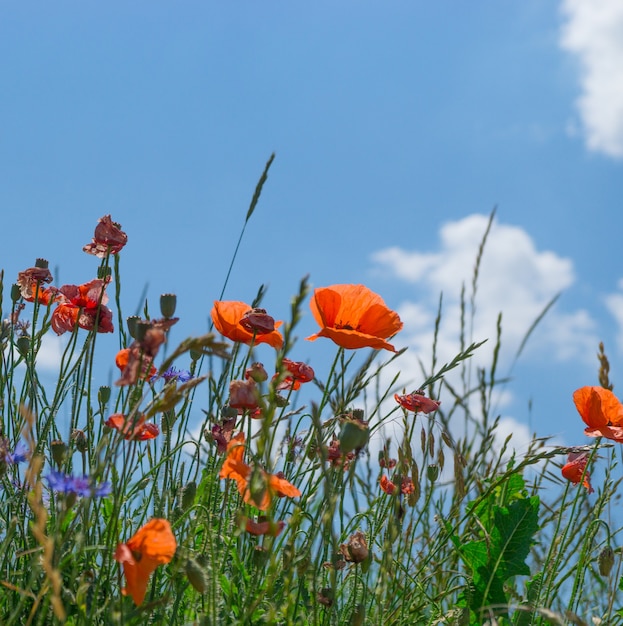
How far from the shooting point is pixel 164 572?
1.95m

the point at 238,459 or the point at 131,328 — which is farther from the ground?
the point at 131,328

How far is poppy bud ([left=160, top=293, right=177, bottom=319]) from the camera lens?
4.69 feet

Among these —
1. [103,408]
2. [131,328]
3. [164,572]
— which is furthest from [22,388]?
[131,328]

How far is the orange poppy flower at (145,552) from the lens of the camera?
127cm

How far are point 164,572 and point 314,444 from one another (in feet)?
1.52

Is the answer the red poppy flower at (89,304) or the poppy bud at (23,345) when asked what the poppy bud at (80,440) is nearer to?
the red poppy flower at (89,304)

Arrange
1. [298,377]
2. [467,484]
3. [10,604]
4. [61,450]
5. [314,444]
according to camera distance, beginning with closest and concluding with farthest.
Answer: [61,450]
[10,604]
[314,444]
[298,377]
[467,484]

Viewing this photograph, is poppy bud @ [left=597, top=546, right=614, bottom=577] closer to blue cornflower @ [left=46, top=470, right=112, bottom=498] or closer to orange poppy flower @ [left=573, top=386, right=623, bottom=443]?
orange poppy flower @ [left=573, top=386, right=623, bottom=443]

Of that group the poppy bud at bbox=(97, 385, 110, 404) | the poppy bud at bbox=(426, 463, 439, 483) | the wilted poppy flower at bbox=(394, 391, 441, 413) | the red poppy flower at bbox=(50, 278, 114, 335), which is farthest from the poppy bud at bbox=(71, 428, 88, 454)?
the poppy bud at bbox=(426, 463, 439, 483)

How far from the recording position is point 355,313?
2.13 metres

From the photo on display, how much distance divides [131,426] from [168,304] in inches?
11.4

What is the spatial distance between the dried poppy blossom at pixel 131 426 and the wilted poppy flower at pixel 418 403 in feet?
2.22

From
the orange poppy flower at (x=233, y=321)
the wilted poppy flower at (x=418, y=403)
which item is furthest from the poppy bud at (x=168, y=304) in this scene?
the wilted poppy flower at (x=418, y=403)

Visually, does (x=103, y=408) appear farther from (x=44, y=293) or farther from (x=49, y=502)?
(x=44, y=293)
